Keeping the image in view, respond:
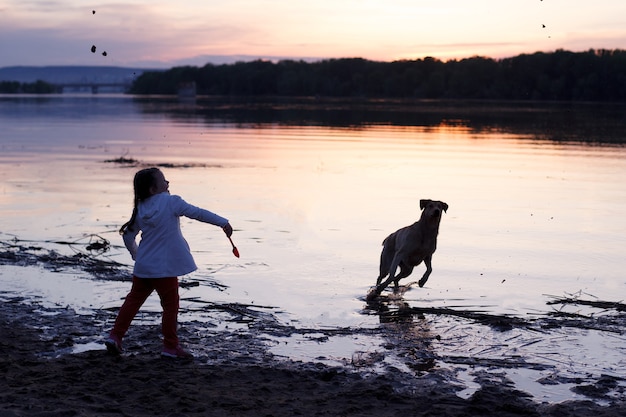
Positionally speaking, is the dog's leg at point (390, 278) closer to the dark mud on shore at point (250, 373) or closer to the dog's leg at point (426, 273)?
the dog's leg at point (426, 273)

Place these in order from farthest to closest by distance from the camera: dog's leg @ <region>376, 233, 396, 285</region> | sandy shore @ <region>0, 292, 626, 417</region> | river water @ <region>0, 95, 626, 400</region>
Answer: dog's leg @ <region>376, 233, 396, 285</region> < river water @ <region>0, 95, 626, 400</region> < sandy shore @ <region>0, 292, 626, 417</region>

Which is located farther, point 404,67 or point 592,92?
point 404,67

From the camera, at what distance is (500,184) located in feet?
72.9

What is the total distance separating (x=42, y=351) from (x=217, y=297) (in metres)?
2.78

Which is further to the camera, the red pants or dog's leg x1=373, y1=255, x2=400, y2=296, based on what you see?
dog's leg x1=373, y1=255, x2=400, y2=296

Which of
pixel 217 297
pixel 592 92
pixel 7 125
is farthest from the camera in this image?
pixel 592 92

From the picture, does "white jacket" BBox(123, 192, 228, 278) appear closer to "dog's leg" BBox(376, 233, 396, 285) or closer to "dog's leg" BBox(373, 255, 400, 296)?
"dog's leg" BBox(373, 255, 400, 296)

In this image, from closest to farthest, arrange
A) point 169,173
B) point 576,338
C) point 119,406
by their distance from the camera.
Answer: point 119,406
point 576,338
point 169,173

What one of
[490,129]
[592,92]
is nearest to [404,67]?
[592,92]

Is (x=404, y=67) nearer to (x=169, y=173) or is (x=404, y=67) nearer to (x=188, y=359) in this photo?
(x=169, y=173)

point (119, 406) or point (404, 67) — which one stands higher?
point (404, 67)

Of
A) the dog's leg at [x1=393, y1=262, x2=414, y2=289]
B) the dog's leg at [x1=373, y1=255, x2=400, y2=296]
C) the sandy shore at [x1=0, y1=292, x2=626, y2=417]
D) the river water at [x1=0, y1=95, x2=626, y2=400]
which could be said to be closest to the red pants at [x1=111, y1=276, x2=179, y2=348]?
the sandy shore at [x1=0, y1=292, x2=626, y2=417]

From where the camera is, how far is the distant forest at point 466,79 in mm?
137625

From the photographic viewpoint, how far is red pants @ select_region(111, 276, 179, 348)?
24.1 feet
